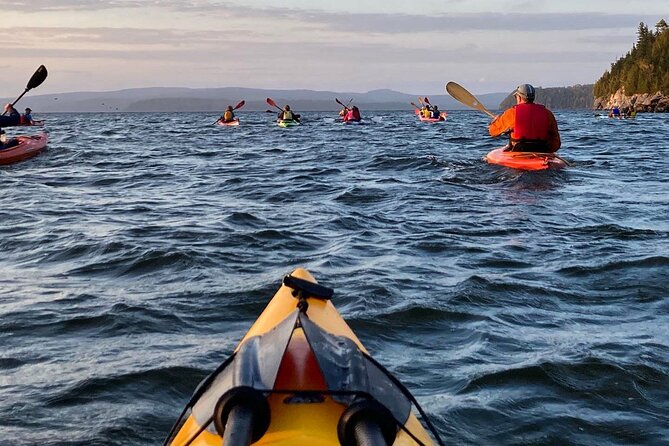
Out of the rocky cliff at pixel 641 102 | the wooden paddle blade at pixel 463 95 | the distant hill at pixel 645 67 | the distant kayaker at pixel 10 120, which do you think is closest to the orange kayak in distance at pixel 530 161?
the wooden paddle blade at pixel 463 95

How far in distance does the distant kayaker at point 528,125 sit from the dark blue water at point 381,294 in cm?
67

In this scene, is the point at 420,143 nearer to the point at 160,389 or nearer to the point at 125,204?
the point at 125,204

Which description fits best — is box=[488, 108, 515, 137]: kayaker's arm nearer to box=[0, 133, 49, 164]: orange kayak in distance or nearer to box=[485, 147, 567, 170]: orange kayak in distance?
box=[485, 147, 567, 170]: orange kayak in distance

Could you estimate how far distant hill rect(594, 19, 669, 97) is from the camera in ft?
342

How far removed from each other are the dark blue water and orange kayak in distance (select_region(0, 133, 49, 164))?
5011mm

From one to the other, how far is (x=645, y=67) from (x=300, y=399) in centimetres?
11816

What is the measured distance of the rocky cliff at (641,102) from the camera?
9500cm

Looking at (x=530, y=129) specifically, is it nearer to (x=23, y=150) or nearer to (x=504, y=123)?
(x=504, y=123)

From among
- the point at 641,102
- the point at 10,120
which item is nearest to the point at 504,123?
the point at 10,120

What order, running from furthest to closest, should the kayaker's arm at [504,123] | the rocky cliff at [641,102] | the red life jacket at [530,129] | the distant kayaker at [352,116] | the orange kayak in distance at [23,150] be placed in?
the rocky cliff at [641,102] < the distant kayaker at [352,116] < the orange kayak in distance at [23,150] < the kayaker's arm at [504,123] < the red life jacket at [530,129]

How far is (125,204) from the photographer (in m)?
12.5

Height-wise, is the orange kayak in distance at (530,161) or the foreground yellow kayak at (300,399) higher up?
the foreground yellow kayak at (300,399)

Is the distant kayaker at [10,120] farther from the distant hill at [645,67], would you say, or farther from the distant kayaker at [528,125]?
the distant hill at [645,67]

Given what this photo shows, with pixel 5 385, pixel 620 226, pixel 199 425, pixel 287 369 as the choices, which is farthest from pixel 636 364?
pixel 620 226
